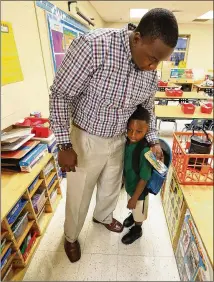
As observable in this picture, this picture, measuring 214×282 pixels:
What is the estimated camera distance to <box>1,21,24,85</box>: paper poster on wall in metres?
1.05

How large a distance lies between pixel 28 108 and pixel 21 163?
1.71 feet

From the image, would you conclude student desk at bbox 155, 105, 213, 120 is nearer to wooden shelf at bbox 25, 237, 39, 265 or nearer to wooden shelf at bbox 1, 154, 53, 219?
wooden shelf at bbox 1, 154, 53, 219

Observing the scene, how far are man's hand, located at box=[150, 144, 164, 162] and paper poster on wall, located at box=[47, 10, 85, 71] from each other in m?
1.22

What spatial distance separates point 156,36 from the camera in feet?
1.87

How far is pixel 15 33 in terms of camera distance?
45.3 inches

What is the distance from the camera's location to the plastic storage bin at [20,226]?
979mm

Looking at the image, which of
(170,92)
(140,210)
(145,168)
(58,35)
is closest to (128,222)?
(140,210)

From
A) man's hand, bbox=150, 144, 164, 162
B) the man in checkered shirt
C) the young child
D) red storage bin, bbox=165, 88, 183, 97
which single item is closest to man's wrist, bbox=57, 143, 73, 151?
the man in checkered shirt

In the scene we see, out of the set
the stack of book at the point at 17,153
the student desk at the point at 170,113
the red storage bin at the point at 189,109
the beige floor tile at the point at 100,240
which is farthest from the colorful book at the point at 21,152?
the red storage bin at the point at 189,109

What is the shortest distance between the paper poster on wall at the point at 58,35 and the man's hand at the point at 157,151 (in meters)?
1.22

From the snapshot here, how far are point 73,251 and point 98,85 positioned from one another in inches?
36.7

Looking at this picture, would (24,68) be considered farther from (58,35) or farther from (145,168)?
(145,168)

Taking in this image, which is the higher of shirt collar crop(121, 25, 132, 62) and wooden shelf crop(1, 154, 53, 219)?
shirt collar crop(121, 25, 132, 62)

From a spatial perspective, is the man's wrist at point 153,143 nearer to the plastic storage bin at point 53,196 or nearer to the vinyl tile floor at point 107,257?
the vinyl tile floor at point 107,257
